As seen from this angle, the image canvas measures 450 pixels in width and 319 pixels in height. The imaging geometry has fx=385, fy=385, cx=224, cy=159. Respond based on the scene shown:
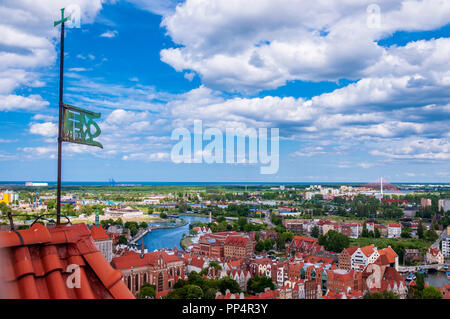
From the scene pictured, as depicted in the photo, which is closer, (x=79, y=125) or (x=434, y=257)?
(x=79, y=125)

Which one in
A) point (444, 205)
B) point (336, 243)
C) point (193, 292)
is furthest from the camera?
point (444, 205)

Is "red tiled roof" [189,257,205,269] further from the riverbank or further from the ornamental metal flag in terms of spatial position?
the ornamental metal flag

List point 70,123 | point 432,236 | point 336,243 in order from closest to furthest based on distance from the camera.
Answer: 1. point 70,123
2. point 336,243
3. point 432,236

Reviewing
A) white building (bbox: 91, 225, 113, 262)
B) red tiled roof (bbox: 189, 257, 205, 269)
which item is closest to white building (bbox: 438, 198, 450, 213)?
red tiled roof (bbox: 189, 257, 205, 269)

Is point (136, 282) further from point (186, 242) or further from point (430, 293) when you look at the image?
point (186, 242)

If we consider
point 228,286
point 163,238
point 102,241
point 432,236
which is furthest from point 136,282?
point 432,236

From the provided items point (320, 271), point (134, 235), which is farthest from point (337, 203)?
point (320, 271)

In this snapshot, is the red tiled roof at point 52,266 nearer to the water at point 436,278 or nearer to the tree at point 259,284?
the tree at point 259,284

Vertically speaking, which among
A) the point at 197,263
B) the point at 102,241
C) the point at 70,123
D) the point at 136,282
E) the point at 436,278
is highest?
the point at 70,123
